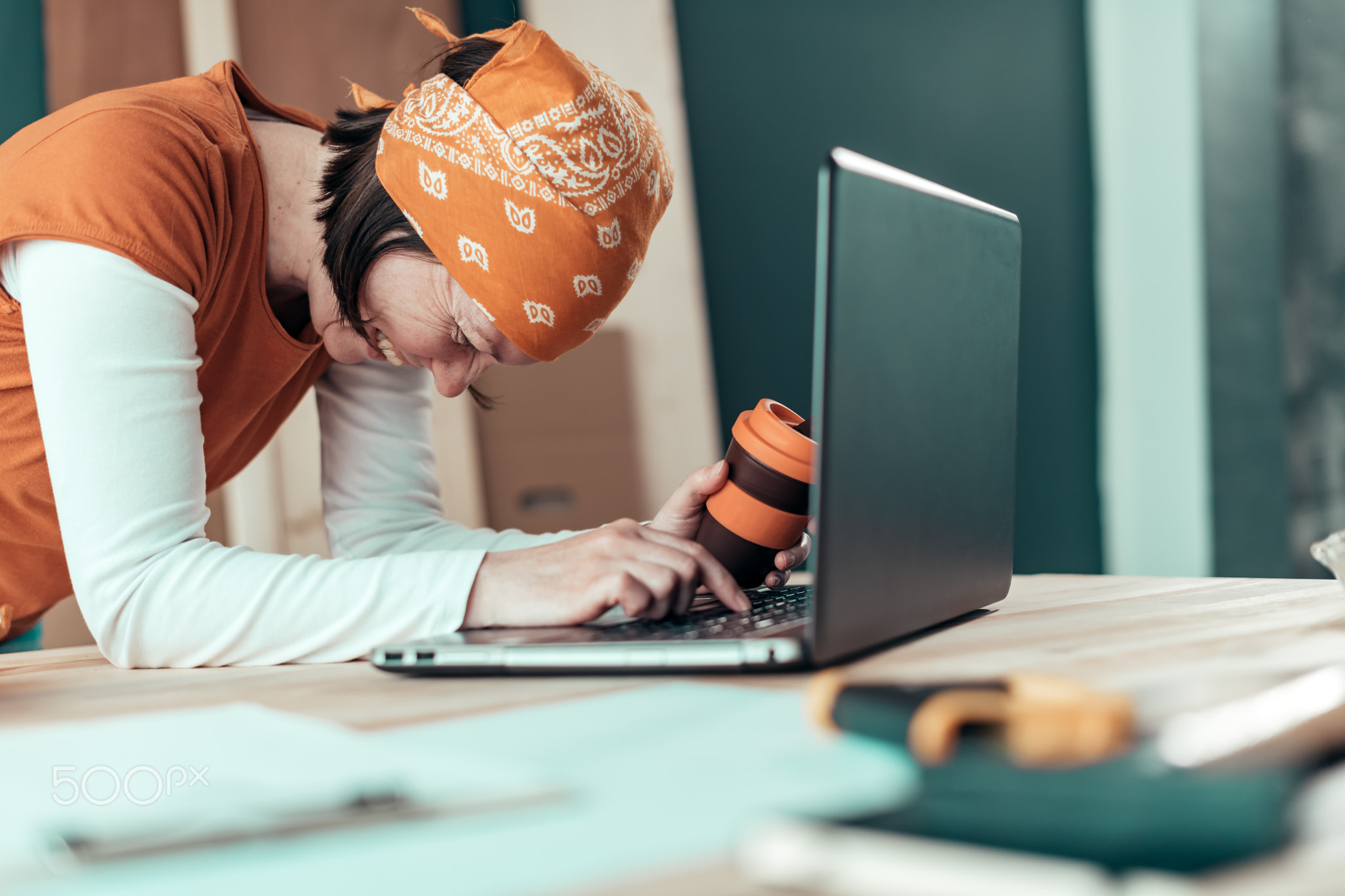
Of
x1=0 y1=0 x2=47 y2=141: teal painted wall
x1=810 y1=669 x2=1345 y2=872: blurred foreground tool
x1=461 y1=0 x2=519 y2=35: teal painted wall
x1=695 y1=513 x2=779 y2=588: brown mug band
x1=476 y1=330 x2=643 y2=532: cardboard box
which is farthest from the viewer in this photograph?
x1=461 y1=0 x2=519 y2=35: teal painted wall

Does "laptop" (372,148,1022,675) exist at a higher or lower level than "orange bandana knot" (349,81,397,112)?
lower

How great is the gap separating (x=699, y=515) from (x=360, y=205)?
48 centimetres

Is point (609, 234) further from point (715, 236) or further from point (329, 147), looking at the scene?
point (715, 236)

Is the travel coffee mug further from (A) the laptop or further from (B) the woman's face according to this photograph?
(B) the woman's face

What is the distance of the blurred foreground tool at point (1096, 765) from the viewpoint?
0.27 metres

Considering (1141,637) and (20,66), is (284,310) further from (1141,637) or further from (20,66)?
(20,66)

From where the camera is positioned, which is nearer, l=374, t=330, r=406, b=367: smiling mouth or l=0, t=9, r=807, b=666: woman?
l=0, t=9, r=807, b=666: woman

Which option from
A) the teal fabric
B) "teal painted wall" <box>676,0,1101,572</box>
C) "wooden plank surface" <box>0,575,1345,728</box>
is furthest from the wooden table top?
"teal painted wall" <box>676,0,1101,572</box>

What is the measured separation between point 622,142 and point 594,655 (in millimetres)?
582

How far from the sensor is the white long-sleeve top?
0.83 metres

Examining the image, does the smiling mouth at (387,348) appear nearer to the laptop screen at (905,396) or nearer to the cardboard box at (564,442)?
the laptop screen at (905,396)

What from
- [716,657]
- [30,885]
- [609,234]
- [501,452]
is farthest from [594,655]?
[501,452]

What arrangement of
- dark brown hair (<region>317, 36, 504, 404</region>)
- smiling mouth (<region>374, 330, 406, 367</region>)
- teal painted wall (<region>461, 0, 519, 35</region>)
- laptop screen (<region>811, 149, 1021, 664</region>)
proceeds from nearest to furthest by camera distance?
laptop screen (<region>811, 149, 1021, 664</region>) → dark brown hair (<region>317, 36, 504, 404</region>) → smiling mouth (<region>374, 330, 406, 367</region>) → teal painted wall (<region>461, 0, 519, 35</region>)

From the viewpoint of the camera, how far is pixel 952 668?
614mm
